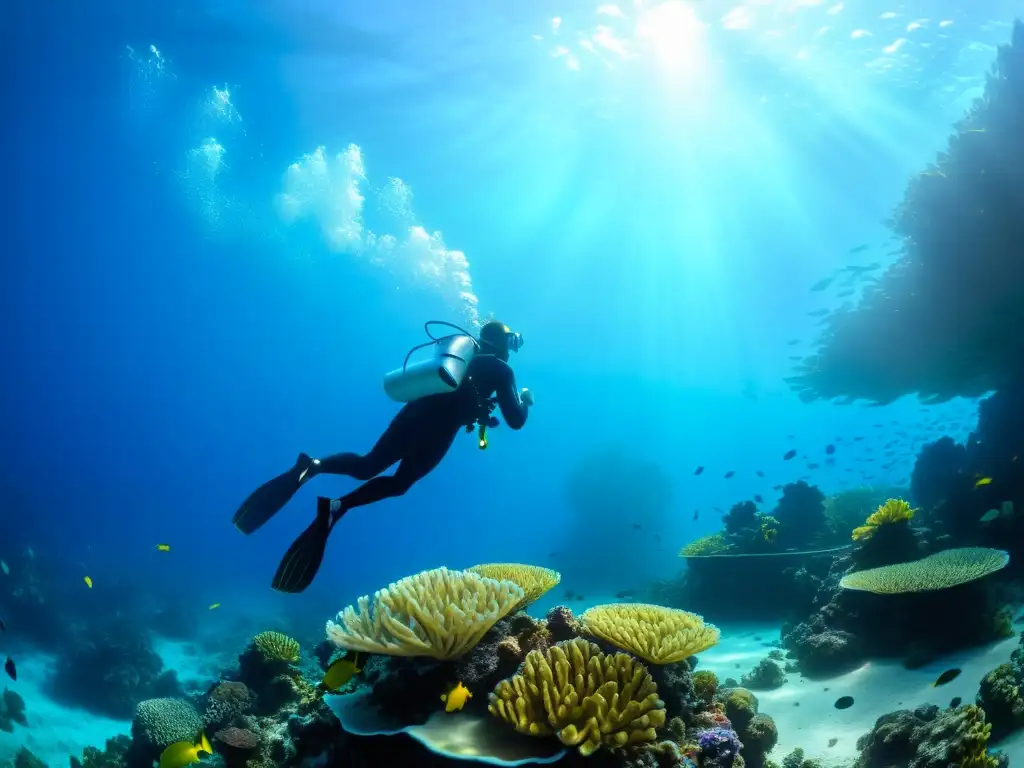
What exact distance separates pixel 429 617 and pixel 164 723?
7.52 metres

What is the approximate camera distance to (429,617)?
11.0ft

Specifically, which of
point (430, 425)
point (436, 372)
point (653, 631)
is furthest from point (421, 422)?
point (653, 631)

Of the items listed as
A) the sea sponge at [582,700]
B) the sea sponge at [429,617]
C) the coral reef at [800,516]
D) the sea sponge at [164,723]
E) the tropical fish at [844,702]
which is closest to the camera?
the sea sponge at [582,700]

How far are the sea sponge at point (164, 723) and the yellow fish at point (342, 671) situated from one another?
5657 mm

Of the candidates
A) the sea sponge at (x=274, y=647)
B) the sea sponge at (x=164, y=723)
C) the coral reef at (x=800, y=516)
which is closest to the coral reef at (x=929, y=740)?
the sea sponge at (x=274, y=647)

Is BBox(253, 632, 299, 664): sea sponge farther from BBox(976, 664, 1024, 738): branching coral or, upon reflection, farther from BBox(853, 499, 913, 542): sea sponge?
BBox(853, 499, 913, 542): sea sponge

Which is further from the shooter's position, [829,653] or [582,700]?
[829,653]

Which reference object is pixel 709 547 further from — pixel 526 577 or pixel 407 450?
pixel 407 450

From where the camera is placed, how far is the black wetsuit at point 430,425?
6.00 meters

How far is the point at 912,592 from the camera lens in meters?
6.92

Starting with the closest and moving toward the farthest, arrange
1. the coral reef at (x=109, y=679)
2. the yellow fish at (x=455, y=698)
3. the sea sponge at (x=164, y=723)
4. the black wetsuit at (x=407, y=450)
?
the yellow fish at (x=455, y=698), the black wetsuit at (x=407, y=450), the sea sponge at (x=164, y=723), the coral reef at (x=109, y=679)

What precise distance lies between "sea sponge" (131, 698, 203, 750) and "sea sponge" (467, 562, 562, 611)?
19.3ft

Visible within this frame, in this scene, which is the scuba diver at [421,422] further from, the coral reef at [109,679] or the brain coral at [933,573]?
the coral reef at [109,679]

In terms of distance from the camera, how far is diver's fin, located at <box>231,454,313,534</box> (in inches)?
217
